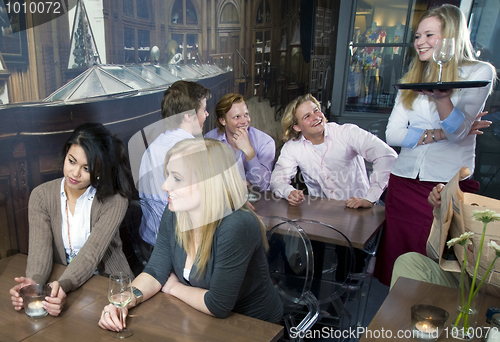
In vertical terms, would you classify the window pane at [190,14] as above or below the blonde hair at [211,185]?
above

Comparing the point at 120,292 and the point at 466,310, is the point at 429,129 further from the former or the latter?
the point at 120,292

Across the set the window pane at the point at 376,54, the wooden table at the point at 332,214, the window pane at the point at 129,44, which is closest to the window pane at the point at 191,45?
the window pane at the point at 129,44

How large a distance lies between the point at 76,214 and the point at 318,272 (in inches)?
50.0

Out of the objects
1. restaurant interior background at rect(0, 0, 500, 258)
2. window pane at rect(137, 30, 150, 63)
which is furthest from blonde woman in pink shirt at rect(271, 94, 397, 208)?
window pane at rect(137, 30, 150, 63)

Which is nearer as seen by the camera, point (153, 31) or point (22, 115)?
point (22, 115)

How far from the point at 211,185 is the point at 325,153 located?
165 centimetres

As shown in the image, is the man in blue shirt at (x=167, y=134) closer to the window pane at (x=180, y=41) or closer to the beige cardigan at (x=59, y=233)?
the window pane at (x=180, y=41)

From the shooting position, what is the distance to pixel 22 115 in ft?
5.81

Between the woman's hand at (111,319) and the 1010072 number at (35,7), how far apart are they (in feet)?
4.46

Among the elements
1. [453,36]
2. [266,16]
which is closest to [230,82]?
[266,16]

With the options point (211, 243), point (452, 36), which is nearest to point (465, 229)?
point (211, 243)

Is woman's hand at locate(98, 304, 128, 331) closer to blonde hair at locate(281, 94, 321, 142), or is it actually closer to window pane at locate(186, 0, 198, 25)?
window pane at locate(186, 0, 198, 25)

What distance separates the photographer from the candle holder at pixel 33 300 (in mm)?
1256

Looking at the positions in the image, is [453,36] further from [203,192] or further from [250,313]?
[250,313]
